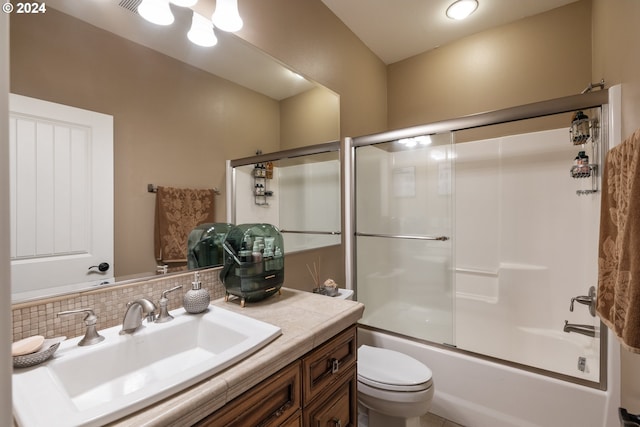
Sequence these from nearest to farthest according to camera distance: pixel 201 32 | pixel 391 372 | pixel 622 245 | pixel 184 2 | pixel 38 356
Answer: pixel 38 356
pixel 622 245
pixel 184 2
pixel 201 32
pixel 391 372

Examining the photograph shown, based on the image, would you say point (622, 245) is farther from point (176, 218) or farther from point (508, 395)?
point (176, 218)

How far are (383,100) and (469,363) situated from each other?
2339 mm

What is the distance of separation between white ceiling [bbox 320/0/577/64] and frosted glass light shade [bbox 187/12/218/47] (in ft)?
3.83

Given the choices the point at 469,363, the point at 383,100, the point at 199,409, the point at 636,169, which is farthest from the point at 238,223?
the point at 383,100

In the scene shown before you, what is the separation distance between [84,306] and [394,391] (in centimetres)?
128

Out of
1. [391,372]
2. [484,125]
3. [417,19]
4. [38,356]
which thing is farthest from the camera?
[417,19]

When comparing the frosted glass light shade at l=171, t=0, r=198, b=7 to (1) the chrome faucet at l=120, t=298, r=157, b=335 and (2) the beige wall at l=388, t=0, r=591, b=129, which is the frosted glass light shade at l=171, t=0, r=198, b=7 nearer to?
(1) the chrome faucet at l=120, t=298, r=157, b=335

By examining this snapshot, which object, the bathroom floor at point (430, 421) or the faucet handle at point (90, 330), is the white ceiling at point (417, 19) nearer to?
the faucet handle at point (90, 330)

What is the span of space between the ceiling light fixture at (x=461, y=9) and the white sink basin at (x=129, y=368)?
247cm

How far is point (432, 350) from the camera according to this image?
5.69ft

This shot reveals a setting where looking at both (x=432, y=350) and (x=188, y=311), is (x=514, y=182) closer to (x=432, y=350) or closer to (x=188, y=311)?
(x=432, y=350)

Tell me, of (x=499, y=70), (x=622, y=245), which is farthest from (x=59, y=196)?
(x=499, y=70)

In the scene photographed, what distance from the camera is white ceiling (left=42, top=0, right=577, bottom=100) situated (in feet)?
3.22

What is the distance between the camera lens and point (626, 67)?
1.17 meters
